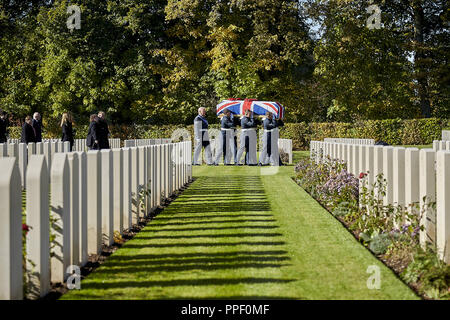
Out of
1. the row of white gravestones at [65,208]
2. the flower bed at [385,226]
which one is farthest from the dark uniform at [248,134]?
the row of white gravestones at [65,208]

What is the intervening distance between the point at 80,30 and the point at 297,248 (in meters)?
37.0

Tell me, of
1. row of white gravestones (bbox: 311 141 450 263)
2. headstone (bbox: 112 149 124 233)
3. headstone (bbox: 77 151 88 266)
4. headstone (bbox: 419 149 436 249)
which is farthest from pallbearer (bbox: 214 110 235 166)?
headstone (bbox: 77 151 88 266)

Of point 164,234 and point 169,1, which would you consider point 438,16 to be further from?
point 164,234

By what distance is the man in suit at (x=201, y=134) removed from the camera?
1962cm

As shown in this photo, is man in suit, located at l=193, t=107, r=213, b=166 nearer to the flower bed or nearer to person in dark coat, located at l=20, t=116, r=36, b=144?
person in dark coat, located at l=20, t=116, r=36, b=144

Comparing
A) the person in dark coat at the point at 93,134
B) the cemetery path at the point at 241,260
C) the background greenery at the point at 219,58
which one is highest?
the background greenery at the point at 219,58

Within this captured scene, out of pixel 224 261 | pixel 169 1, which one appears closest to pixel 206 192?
pixel 224 261

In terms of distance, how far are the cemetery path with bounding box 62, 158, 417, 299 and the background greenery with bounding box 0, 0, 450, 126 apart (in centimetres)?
3085

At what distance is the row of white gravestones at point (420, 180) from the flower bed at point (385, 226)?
4.4 inches

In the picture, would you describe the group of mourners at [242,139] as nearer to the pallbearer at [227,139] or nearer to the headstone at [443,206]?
the pallbearer at [227,139]

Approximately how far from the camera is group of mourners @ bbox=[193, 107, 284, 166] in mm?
20214

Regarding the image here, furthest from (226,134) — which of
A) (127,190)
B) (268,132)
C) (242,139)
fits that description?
(127,190)
